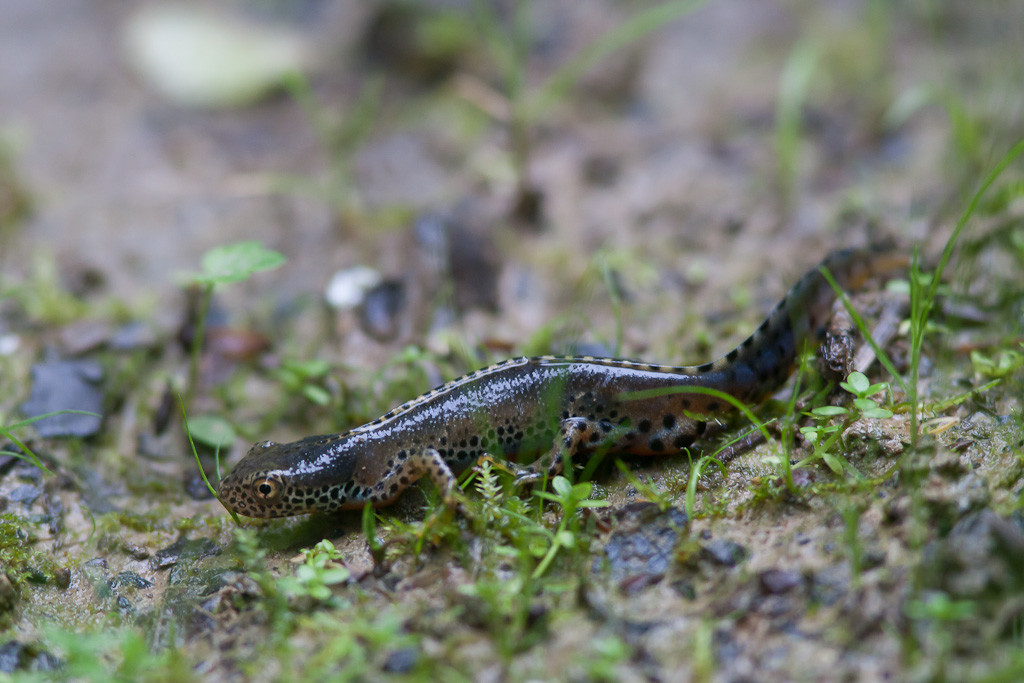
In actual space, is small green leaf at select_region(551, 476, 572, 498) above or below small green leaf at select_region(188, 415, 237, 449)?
above

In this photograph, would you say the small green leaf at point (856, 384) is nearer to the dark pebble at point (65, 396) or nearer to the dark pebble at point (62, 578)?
the dark pebble at point (62, 578)

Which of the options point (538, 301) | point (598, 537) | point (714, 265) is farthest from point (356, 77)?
point (598, 537)

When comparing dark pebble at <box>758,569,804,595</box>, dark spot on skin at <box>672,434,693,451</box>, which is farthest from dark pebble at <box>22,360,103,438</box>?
dark pebble at <box>758,569,804,595</box>

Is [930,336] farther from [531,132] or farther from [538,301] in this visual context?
[531,132]

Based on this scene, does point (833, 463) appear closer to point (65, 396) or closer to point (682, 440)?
point (682, 440)

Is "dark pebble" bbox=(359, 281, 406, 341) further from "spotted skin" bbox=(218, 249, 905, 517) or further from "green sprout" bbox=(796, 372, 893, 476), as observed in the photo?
"green sprout" bbox=(796, 372, 893, 476)
